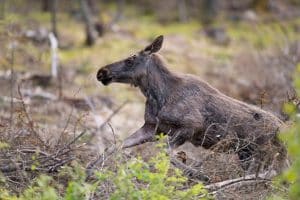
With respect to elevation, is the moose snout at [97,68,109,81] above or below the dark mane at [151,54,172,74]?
below

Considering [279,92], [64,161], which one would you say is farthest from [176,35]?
[64,161]

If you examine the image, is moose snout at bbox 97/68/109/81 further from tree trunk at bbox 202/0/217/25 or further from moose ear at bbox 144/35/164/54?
tree trunk at bbox 202/0/217/25

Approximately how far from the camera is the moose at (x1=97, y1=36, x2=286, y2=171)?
Answer: 33.5 feet

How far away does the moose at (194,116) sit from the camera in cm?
1020

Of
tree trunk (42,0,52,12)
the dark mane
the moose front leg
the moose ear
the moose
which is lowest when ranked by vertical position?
tree trunk (42,0,52,12)

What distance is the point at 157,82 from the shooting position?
1105 cm

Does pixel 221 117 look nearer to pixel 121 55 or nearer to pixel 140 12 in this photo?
pixel 121 55

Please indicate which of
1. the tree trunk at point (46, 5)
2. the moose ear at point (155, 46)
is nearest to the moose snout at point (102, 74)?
the moose ear at point (155, 46)

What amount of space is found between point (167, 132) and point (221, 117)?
72 cm

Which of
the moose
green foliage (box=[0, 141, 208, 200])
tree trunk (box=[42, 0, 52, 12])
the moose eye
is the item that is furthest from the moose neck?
tree trunk (box=[42, 0, 52, 12])

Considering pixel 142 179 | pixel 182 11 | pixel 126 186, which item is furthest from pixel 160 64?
pixel 182 11

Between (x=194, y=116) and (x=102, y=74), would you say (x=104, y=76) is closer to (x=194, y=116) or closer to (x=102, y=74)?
(x=102, y=74)

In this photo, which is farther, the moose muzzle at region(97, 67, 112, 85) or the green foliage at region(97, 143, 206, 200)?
the moose muzzle at region(97, 67, 112, 85)

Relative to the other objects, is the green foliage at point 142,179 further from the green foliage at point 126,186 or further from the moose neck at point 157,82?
the moose neck at point 157,82
